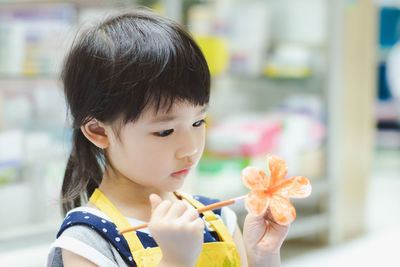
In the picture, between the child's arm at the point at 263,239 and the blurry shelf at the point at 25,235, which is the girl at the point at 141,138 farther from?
the blurry shelf at the point at 25,235

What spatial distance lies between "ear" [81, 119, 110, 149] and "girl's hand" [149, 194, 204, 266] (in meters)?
0.18

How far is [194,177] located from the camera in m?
2.63

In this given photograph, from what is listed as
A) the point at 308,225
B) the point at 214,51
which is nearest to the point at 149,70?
the point at 214,51

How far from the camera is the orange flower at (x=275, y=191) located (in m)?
0.79

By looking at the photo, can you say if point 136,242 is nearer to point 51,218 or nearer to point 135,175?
point 135,175

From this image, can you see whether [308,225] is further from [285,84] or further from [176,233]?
[176,233]

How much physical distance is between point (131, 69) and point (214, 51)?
1989 millimetres

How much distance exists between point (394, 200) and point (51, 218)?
11.0 ft

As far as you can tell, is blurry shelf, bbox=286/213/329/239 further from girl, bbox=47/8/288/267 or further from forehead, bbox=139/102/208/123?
forehead, bbox=139/102/208/123

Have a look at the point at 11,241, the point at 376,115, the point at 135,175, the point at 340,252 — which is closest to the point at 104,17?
the point at 135,175

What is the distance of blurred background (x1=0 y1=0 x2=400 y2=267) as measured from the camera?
2.31 m

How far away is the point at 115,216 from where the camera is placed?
0.88 metres

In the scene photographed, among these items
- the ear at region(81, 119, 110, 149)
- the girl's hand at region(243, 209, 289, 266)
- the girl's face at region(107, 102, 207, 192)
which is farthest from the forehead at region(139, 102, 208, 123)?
the girl's hand at region(243, 209, 289, 266)

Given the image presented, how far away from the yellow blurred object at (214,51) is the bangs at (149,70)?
1880 mm
